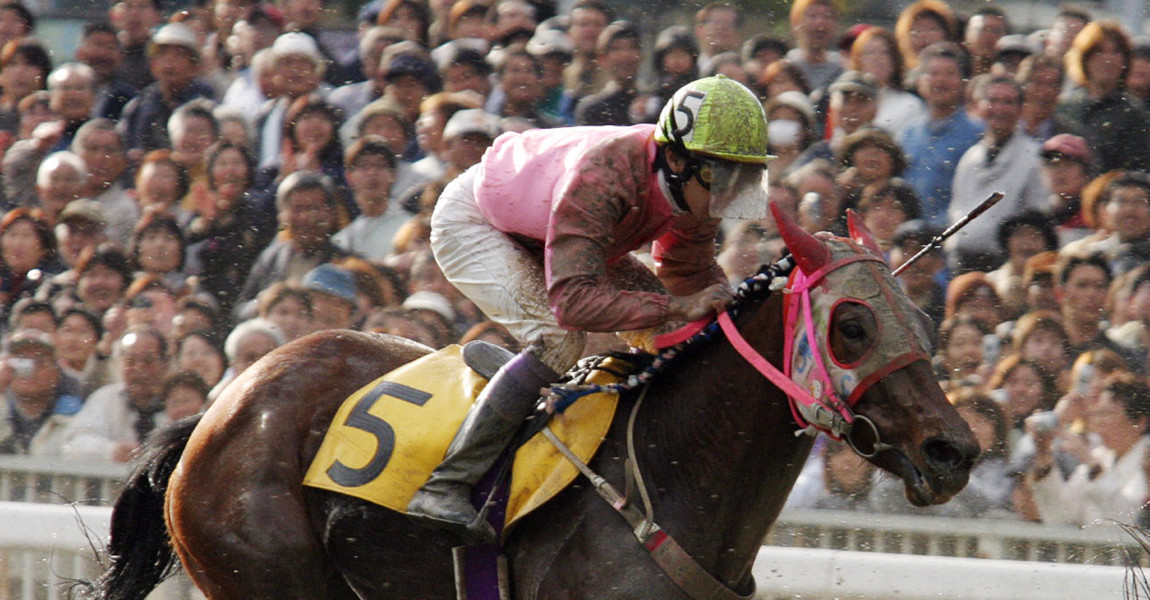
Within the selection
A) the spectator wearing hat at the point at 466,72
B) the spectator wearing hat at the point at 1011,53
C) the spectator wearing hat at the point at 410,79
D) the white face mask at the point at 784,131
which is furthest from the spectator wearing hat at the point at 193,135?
the spectator wearing hat at the point at 1011,53

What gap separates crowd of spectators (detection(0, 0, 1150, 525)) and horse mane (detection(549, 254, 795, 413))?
1.77 metres

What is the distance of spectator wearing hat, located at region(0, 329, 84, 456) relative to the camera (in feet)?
21.3

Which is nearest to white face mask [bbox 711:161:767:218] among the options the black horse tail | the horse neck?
the horse neck

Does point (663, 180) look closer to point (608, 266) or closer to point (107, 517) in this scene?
point (608, 266)

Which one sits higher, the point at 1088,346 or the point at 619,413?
the point at 619,413

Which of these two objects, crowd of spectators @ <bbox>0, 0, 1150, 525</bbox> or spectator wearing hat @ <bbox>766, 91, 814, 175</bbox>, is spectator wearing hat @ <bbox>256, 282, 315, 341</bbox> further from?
spectator wearing hat @ <bbox>766, 91, 814, 175</bbox>

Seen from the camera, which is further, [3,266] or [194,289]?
[3,266]

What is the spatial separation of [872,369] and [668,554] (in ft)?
2.08

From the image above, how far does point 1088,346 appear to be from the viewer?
213 inches

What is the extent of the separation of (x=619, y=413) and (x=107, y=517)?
2.36 metres

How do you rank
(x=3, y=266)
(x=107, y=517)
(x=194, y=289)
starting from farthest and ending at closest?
1. (x=3, y=266)
2. (x=194, y=289)
3. (x=107, y=517)

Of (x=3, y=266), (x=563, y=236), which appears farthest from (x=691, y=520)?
(x=3, y=266)

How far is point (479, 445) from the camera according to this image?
3.45 metres

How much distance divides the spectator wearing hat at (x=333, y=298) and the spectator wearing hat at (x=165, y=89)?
63.4 inches
